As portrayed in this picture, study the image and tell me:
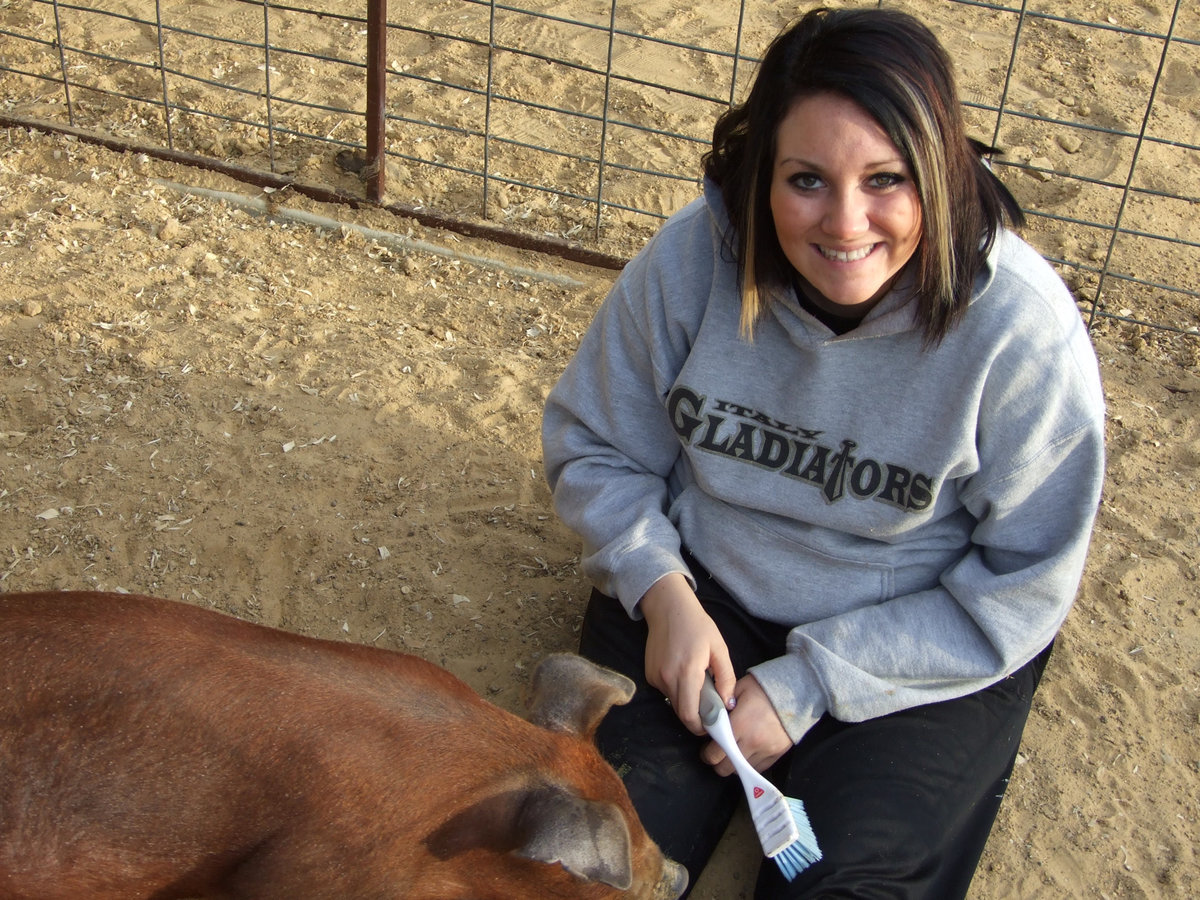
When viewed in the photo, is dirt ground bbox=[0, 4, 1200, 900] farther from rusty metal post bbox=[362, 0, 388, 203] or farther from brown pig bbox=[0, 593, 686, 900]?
brown pig bbox=[0, 593, 686, 900]

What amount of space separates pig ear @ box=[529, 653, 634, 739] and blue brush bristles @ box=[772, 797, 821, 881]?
0.43 m

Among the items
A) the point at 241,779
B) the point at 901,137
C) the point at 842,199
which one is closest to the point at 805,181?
the point at 842,199

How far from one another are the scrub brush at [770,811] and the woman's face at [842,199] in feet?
2.85

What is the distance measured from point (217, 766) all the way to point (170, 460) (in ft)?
5.63

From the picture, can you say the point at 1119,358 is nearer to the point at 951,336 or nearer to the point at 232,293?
the point at 951,336

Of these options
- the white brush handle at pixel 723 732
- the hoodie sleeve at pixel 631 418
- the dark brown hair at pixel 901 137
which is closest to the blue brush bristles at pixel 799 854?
the white brush handle at pixel 723 732

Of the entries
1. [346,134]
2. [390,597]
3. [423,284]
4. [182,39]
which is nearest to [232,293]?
[423,284]

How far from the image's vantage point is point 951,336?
238 cm

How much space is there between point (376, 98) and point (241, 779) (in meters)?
3.21

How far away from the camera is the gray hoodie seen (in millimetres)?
2389

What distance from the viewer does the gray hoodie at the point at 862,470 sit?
2.39 meters

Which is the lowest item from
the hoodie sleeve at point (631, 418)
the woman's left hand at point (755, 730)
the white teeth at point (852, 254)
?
the woman's left hand at point (755, 730)

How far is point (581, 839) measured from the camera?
2020 millimetres

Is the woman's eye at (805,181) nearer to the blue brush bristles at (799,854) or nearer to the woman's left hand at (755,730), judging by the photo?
the woman's left hand at (755,730)
